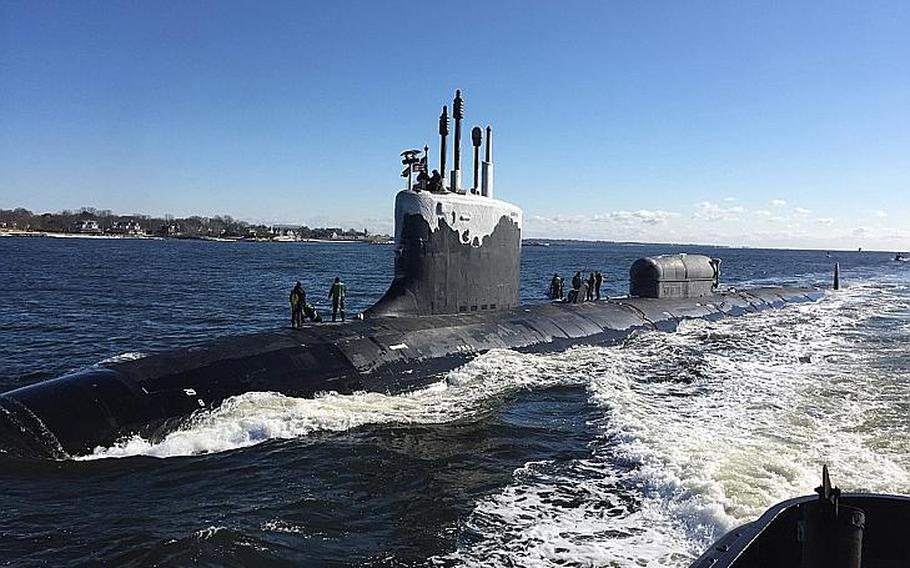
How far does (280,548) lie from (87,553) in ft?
6.19

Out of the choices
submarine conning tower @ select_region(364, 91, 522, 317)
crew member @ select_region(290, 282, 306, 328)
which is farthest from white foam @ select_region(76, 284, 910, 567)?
crew member @ select_region(290, 282, 306, 328)

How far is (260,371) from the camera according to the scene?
1225 centimetres

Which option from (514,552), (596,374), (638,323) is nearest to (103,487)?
(514,552)

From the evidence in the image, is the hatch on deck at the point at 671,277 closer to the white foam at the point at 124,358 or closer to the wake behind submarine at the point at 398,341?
the wake behind submarine at the point at 398,341

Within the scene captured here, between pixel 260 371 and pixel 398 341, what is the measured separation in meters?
3.23

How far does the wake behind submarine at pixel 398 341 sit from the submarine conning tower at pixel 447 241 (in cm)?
Answer: 3

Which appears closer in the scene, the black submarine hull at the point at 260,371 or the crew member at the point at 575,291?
the black submarine hull at the point at 260,371

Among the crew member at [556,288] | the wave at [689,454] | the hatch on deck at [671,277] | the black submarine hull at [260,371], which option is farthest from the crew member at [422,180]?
the hatch on deck at [671,277]

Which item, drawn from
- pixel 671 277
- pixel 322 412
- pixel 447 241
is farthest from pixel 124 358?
pixel 671 277

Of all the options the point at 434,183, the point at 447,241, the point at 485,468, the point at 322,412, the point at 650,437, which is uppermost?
the point at 434,183

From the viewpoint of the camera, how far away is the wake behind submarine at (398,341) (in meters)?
10.3

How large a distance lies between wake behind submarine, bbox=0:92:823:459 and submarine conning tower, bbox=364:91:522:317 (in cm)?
3

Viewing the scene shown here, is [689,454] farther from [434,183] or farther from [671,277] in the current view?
[671,277]

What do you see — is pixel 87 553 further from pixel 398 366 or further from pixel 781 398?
pixel 781 398
